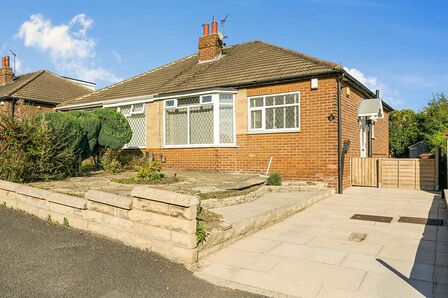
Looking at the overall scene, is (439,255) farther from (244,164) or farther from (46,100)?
(46,100)

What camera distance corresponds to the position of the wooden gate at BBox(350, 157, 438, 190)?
1132 centimetres

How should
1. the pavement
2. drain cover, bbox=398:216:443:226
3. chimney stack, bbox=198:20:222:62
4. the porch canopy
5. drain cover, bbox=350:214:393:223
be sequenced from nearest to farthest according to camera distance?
the pavement
drain cover, bbox=398:216:443:226
drain cover, bbox=350:214:393:223
the porch canopy
chimney stack, bbox=198:20:222:62

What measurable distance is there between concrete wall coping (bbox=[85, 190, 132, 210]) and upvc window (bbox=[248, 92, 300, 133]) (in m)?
7.31

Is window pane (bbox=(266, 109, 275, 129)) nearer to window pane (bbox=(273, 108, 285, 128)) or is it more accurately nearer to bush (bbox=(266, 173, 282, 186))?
window pane (bbox=(273, 108, 285, 128))

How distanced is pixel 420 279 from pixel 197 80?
37.2 feet

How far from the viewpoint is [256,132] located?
482 inches

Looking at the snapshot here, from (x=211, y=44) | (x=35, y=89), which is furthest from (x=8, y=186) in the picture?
(x=35, y=89)

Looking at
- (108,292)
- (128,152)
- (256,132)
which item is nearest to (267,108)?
(256,132)

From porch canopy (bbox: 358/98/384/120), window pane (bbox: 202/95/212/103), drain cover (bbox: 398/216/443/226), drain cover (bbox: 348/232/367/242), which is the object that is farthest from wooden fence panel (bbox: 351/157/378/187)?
drain cover (bbox: 348/232/367/242)

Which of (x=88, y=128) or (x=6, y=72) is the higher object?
(x=6, y=72)

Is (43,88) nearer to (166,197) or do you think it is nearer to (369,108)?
(369,108)

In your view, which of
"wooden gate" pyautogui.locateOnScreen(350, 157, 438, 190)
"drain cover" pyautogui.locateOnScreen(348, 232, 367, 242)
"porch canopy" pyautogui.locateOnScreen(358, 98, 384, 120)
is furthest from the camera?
"porch canopy" pyautogui.locateOnScreen(358, 98, 384, 120)

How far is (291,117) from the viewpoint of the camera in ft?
38.1

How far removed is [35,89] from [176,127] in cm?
1495
